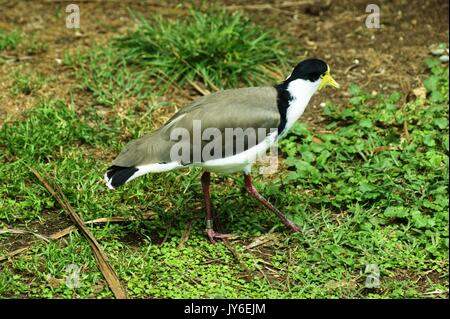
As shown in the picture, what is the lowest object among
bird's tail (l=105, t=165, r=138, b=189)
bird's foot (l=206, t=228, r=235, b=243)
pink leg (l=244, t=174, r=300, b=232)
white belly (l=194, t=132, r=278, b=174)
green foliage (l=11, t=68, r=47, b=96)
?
bird's foot (l=206, t=228, r=235, b=243)

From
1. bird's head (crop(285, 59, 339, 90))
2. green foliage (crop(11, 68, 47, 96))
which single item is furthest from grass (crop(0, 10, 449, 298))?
bird's head (crop(285, 59, 339, 90))

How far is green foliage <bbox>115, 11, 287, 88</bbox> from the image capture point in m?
7.10

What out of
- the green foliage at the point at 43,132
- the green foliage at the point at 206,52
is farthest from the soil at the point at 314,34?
the green foliage at the point at 43,132

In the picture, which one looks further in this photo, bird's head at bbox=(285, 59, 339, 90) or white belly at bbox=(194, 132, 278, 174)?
bird's head at bbox=(285, 59, 339, 90)

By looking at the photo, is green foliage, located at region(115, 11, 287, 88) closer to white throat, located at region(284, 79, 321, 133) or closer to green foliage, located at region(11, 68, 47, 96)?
green foliage, located at region(11, 68, 47, 96)

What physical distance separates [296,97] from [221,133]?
58 cm

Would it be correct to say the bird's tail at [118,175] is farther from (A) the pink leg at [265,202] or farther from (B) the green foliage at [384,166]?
(B) the green foliage at [384,166]

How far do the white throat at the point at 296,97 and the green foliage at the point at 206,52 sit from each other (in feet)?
5.73

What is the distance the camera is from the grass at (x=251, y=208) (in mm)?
4980

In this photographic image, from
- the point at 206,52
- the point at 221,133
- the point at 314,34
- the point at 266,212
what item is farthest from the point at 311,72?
the point at 314,34

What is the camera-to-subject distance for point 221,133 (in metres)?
5.19

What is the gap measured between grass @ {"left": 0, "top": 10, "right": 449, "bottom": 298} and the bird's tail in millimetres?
451

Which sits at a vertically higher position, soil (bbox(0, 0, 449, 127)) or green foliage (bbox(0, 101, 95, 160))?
soil (bbox(0, 0, 449, 127))

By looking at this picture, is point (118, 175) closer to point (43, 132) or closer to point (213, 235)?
point (213, 235)
